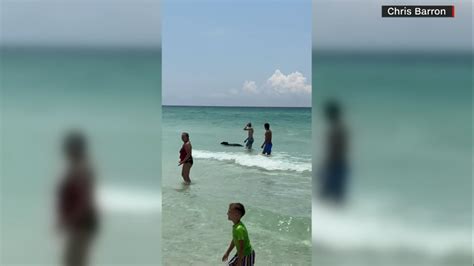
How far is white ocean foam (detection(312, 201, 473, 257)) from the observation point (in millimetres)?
5207

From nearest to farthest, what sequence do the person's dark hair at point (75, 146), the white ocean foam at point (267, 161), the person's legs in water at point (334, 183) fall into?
the person's dark hair at point (75, 146) < the person's legs in water at point (334, 183) < the white ocean foam at point (267, 161)

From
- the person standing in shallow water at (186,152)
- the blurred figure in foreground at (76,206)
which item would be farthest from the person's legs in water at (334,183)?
the person standing in shallow water at (186,152)

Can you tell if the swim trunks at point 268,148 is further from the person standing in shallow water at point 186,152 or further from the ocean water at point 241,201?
the person standing in shallow water at point 186,152

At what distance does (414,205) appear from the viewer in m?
6.04

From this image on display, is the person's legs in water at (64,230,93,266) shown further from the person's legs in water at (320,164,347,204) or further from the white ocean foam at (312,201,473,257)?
Answer: the person's legs in water at (320,164,347,204)

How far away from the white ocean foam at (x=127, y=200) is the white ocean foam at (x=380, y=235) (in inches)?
86.9

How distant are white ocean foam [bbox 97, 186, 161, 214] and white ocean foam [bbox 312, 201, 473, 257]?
2206 millimetres

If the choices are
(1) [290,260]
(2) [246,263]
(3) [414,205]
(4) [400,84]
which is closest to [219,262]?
(1) [290,260]

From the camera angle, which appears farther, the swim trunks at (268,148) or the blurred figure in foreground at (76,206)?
the swim trunks at (268,148)

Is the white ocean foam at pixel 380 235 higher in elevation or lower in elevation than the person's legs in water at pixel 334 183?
lower

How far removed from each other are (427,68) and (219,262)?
59.8 ft

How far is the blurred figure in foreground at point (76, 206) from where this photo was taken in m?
3.51

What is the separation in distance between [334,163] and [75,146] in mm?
3263

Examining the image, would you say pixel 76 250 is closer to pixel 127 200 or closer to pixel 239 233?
pixel 127 200
